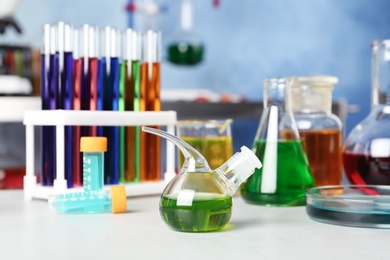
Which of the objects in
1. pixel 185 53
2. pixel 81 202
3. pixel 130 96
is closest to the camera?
pixel 81 202

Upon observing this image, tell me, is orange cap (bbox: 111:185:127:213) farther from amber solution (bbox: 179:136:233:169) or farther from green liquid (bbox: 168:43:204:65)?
green liquid (bbox: 168:43:204:65)

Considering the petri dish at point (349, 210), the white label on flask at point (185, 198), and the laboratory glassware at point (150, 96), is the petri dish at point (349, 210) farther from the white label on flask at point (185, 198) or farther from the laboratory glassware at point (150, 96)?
the laboratory glassware at point (150, 96)

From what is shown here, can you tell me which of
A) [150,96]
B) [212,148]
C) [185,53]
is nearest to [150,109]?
[150,96]

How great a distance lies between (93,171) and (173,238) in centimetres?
28

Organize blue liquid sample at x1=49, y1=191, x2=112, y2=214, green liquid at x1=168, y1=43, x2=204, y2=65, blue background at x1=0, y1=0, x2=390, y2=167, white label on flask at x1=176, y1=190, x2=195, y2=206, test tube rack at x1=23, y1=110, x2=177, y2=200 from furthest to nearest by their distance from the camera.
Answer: blue background at x1=0, y1=0, x2=390, y2=167 → green liquid at x1=168, y1=43, x2=204, y2=65 → test tube rack at x1=23, y1=110, x2=177, y2=200 → blue liquid sample at x1=49, y1=191, x2=112, y2=214 → white label on flask at x1=176, y1=190, x2=195, y2=206

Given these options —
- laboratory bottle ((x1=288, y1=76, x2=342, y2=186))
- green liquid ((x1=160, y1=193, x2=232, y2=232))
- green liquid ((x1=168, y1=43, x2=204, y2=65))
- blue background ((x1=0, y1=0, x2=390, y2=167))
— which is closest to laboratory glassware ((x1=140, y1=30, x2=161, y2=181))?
laboratory bottle ((x1=288, y1=76, x2=342, y2=186))

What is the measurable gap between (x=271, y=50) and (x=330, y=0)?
0.43m

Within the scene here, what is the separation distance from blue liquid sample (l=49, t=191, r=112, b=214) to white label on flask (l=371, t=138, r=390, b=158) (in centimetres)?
43

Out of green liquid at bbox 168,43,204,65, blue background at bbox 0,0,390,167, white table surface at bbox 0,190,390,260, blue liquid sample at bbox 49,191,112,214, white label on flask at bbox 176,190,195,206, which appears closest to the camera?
white table surface at bbox 0,190,390,260

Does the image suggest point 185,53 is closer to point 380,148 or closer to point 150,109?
point 150,109

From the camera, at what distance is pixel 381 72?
1.11 metres

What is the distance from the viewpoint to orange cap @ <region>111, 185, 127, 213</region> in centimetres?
94

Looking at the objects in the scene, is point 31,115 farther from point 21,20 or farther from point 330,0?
point 330,0

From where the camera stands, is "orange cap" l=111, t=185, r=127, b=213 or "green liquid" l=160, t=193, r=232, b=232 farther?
"orange cap" l=111, t=185, r=127, b=213
